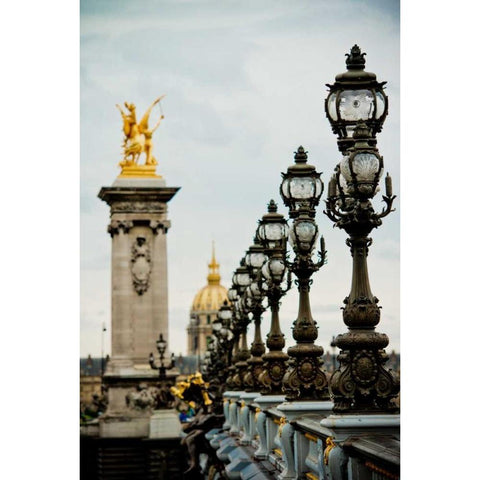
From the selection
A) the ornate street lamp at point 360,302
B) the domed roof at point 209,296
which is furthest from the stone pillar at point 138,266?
the ornate street lamp at point 360,302

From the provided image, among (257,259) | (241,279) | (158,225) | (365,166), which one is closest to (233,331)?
(241,279)

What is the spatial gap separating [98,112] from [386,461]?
5494mm

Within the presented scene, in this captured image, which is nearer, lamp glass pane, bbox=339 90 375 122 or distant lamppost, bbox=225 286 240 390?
lamp glass pane, bbox=339 90 375 122

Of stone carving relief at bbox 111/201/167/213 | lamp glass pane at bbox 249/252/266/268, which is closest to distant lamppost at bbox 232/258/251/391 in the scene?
lamp glass pane at bbox 249/252/266/268

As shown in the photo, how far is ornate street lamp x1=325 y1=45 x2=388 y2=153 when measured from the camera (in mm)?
12047

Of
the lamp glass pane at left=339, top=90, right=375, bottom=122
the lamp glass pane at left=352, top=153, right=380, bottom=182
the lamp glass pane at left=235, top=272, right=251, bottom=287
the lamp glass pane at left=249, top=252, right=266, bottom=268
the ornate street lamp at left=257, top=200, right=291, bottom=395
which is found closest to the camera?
the lamp glass pane at left=352, top=153, right=380, bottom=182

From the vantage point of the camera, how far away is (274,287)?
19094 mm

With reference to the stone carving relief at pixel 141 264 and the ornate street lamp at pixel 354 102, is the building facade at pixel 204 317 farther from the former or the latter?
the ornate street lamp at pixel 354 102

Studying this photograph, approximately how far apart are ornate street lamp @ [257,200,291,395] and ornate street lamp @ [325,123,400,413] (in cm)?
650

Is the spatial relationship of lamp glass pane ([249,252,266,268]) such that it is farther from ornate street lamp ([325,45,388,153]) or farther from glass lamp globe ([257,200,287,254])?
ornate street lamp ([325,45,388,153])

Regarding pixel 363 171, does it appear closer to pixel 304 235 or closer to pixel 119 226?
pixel 304 235
